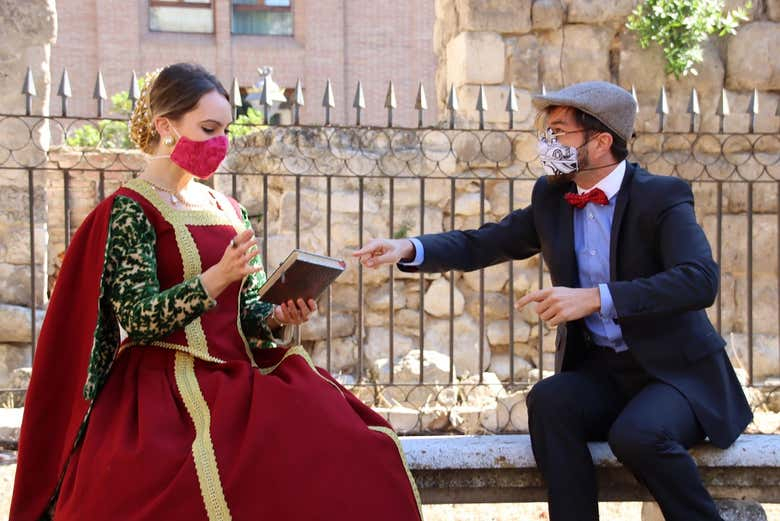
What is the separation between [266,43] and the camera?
17266 mm

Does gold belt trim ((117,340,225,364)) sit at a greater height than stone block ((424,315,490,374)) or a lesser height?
greater

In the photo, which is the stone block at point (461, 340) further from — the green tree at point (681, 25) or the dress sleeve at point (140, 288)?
the dress sleeve at point (140, 288)

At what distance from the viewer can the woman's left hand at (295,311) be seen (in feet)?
9.08

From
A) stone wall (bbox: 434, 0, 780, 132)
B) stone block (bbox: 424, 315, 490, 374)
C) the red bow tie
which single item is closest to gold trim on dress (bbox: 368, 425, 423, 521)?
the red bow tie

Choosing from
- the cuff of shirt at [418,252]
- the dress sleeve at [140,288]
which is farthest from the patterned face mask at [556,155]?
the dress sleeve at [140,288]

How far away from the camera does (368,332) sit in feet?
22.4

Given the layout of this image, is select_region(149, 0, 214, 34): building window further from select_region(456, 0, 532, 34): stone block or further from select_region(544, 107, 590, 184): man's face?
select_region(544, 107, 590, 184): man's face

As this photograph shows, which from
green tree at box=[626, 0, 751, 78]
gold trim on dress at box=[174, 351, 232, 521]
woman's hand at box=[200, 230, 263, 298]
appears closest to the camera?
gold trim on dress at box=[174, 351, 232, 521]

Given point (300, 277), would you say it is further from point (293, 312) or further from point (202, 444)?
point (202, 444)

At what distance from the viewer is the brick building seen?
16.7 m

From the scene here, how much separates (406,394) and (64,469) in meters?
3.61

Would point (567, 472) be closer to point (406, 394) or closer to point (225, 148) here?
point (225, 148)

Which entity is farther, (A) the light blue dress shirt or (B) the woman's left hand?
(A) the light blue dress shirt

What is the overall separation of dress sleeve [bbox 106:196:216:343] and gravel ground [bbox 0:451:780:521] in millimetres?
2046
